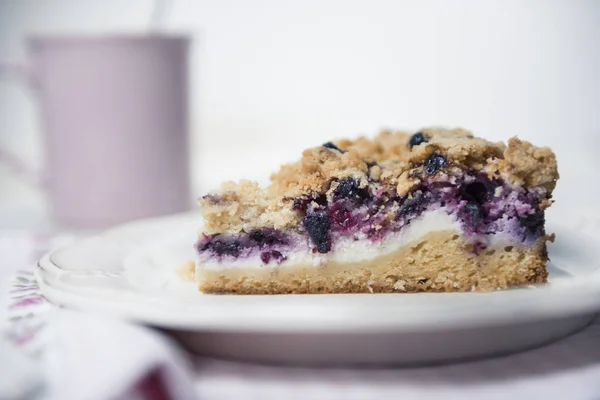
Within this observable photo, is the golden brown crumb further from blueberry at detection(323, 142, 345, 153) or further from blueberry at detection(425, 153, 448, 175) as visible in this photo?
blueberry at detection(323, 142, 345, 153)

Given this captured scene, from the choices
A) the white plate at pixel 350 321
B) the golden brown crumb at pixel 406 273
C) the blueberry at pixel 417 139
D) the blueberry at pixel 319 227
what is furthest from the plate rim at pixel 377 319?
the blueberry at pixel 417 139

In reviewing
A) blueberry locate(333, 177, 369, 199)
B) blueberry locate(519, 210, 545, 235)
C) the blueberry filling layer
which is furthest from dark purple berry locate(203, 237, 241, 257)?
blueberry locate(519, 210, 545, 235)

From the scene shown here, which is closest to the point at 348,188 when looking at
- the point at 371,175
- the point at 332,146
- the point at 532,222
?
the point at 371,175

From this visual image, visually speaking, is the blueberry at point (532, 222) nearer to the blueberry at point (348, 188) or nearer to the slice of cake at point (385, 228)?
the slice of cake at point (385, 228)

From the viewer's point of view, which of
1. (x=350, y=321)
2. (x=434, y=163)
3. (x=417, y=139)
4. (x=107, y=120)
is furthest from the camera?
(x=107, y=120)

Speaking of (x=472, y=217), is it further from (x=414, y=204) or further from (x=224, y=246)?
(x=224, y=246)

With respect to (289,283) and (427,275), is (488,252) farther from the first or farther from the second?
(289,283)
